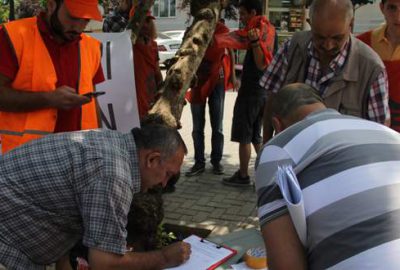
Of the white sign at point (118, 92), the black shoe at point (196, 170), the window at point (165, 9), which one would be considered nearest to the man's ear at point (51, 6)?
the white sign at point (118, 92)

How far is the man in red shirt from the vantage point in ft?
→ 8.00

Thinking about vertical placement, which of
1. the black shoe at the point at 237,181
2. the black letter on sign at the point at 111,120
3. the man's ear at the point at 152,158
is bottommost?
the black shoe at the point at 237,181

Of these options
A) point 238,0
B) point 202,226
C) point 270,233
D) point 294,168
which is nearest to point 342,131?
point 294,168

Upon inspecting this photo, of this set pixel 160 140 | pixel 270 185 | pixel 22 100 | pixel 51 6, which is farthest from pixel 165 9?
pixel 270 185

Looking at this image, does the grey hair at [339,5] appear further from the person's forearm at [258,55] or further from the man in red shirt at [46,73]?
the person's forearm at [258,55]

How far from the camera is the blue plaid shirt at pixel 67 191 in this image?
6.33 feet

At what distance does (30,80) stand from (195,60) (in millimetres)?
1353

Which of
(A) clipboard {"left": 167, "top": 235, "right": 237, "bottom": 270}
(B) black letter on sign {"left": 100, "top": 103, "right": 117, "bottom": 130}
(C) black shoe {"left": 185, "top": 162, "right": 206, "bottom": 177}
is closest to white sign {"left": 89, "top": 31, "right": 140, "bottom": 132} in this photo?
(B) black letter on sign {"left": 100, "top": 103, "right": 117, "bottom": 130}

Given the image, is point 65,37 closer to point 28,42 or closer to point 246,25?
point 28,42

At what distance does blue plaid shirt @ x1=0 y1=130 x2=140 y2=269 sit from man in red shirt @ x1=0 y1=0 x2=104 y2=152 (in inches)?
16.1

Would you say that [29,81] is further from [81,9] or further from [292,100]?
[292,100]

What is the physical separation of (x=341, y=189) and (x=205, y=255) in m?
1.19

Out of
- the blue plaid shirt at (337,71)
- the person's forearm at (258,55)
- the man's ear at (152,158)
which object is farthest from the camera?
the person's forearm at (258,55)

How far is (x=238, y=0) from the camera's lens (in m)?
5.01
